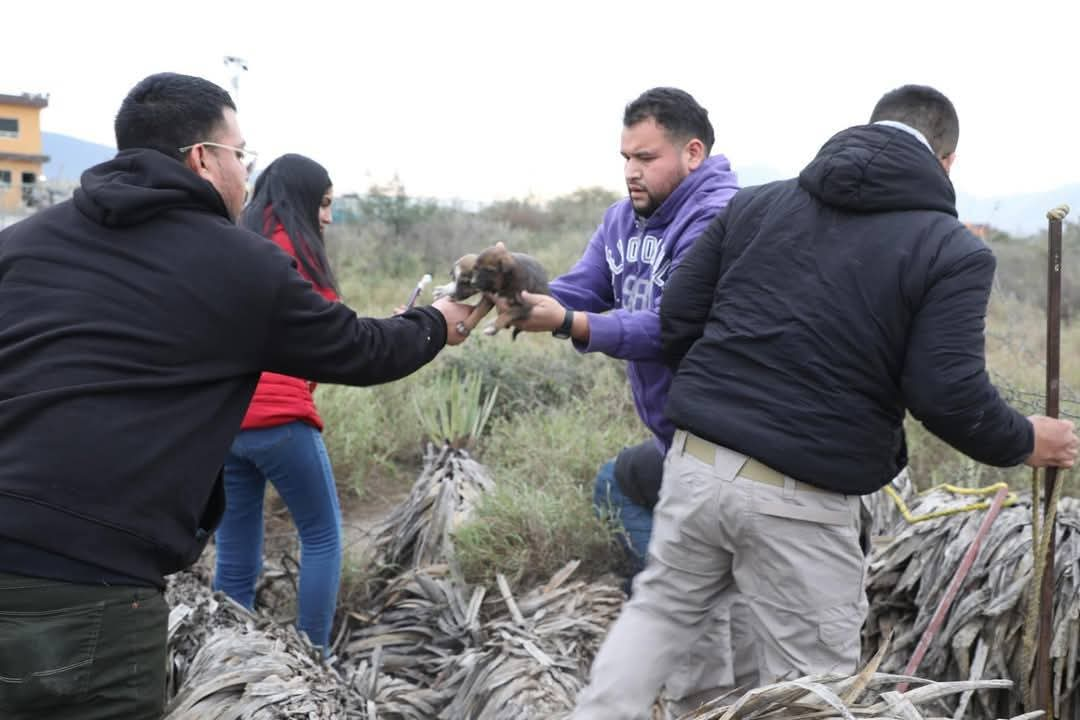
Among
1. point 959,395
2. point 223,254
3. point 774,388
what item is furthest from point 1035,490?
point 223,254

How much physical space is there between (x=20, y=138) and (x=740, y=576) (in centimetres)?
3865

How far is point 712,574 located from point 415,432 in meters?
4.13

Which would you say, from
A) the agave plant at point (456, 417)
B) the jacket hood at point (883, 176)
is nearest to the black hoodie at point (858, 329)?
the jacket hood at point (883, 176)

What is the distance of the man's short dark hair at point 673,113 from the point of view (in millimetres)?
3199

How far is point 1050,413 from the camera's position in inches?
109

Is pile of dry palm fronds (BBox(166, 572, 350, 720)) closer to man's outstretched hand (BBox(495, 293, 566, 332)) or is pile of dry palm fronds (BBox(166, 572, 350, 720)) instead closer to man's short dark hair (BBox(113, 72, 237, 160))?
man's outstretched hand (BBox(495, 293, 566, 332))

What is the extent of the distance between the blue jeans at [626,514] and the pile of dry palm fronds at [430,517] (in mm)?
616

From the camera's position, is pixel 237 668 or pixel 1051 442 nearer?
pixel 1051 442

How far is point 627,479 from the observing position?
3922 millimetres

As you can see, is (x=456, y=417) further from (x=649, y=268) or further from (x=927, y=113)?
(x=927, y=113)

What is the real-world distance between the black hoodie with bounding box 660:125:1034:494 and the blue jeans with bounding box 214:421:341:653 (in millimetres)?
1498

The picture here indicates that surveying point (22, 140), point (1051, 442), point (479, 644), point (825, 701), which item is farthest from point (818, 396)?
point (22, 140)

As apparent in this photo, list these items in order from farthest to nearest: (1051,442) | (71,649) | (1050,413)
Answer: (1050,413) → (1051,442) → (71,649)

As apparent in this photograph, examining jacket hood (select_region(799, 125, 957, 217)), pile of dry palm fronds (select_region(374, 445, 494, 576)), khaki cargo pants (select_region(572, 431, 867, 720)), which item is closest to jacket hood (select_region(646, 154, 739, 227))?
jacket hood (select_region(799, 125, 957, 217))
